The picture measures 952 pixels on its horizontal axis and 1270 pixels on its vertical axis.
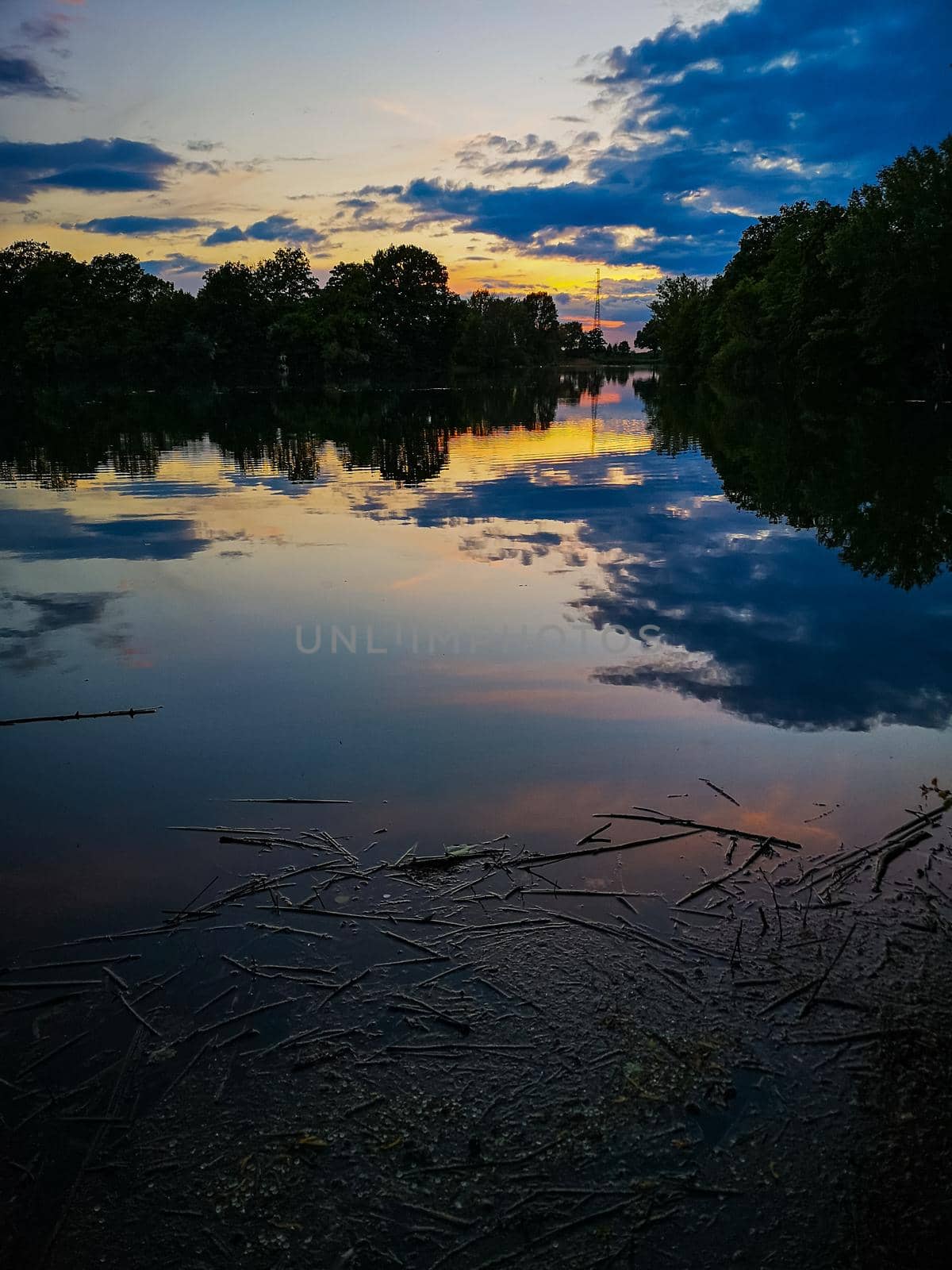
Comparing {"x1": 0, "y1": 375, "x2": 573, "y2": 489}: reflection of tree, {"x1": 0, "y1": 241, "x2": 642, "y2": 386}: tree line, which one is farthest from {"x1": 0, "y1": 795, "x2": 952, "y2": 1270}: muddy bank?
{"x1": 0, "y1": 241, "x2": 642, "y2": 386}: tree line

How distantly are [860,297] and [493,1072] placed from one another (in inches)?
2688

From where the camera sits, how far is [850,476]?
24.2 m

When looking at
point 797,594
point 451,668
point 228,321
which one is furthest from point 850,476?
point 228,321

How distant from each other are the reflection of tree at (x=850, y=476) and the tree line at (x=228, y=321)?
8506 cm

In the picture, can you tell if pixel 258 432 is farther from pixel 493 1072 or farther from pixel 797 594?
pixel 493 1072

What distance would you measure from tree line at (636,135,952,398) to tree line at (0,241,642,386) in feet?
186

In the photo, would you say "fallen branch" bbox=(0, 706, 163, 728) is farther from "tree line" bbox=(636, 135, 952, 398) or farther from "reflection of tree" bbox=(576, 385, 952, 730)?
"tree line" bbox=(636, 135, 952, 398)

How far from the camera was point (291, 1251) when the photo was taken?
10.9 feet

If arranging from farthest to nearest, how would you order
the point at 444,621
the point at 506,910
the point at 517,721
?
1. the point at 444,621
2. the point at 517,721
3. the point at 506,910

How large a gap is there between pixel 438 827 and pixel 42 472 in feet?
81.6

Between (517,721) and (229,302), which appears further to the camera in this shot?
(229,302)

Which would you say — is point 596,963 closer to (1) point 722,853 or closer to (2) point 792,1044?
(2) point 792,1044

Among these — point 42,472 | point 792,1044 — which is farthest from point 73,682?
point 42,472

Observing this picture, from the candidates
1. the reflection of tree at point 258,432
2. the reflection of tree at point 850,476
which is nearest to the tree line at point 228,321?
the reflection of tree at point 258,432
